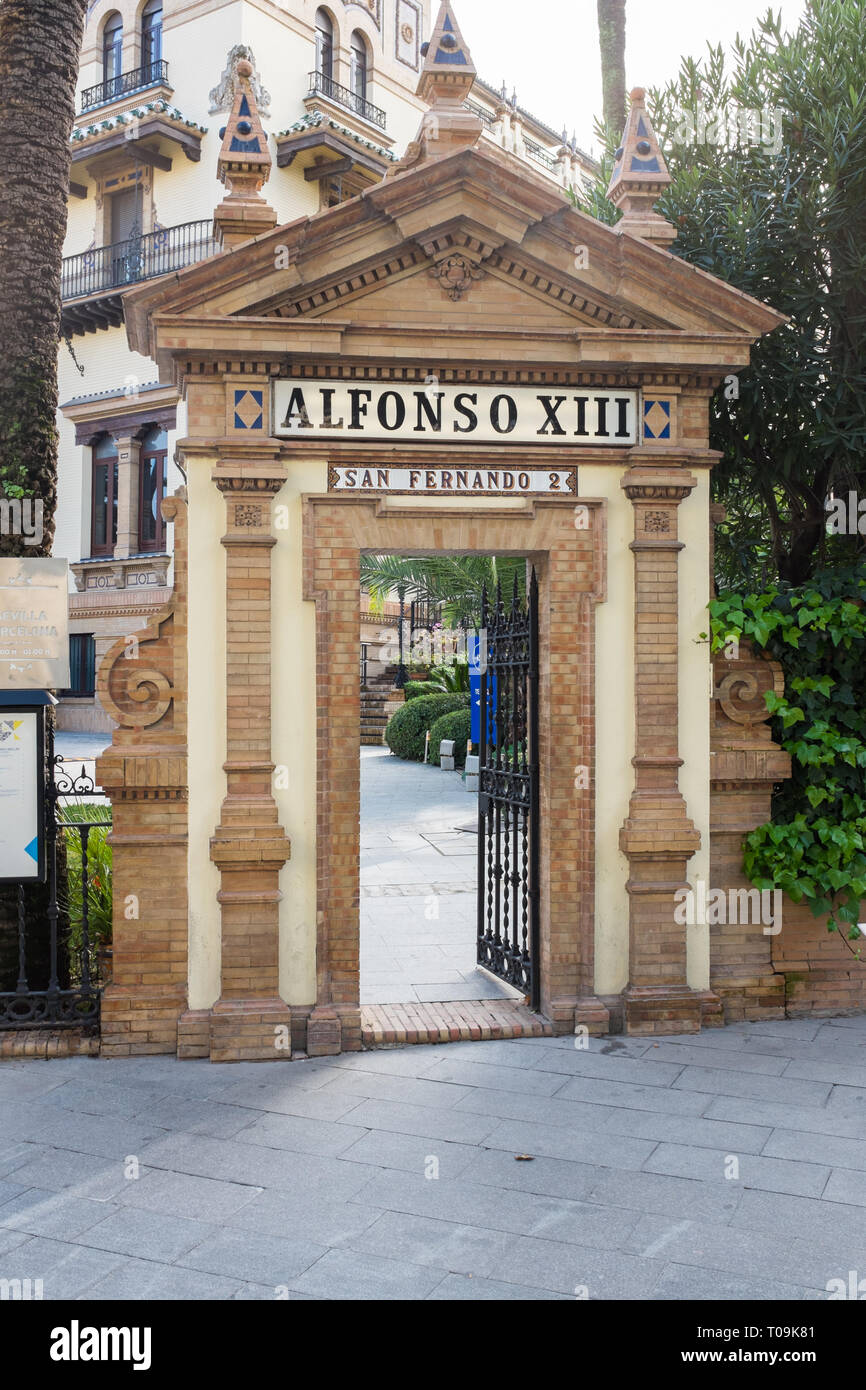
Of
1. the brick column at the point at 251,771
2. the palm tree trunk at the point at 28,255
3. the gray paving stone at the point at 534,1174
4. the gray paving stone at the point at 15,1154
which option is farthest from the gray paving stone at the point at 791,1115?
the palm tree trunk at the point at 28,255

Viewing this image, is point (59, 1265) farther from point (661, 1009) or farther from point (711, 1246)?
point (661, 1009)

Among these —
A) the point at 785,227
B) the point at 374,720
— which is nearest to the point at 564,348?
the point at 785,227

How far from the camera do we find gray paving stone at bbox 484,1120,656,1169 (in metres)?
4.76

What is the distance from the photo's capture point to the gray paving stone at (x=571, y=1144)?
4762 mm

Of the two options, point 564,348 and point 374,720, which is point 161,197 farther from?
point 564,348

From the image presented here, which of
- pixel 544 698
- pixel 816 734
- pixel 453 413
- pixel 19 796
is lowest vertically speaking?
pixel 19 796

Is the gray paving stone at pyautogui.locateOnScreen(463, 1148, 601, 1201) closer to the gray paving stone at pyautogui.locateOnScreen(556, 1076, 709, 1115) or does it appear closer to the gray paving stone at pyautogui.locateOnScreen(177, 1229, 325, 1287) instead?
the gray paving stone at pyautogui.locateOnScreen(556, 1076, 709, 1115)

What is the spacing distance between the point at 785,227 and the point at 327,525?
4.00 meters

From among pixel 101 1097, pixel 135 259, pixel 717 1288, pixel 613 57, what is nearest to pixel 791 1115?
pixel 717 1288

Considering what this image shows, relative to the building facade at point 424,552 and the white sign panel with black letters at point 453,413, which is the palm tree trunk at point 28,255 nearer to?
the building facade at point 424,552

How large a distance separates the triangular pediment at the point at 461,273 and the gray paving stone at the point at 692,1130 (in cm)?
427

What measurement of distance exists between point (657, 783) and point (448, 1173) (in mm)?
2735

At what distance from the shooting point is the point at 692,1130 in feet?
16.6

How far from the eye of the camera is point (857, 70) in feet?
23.8
